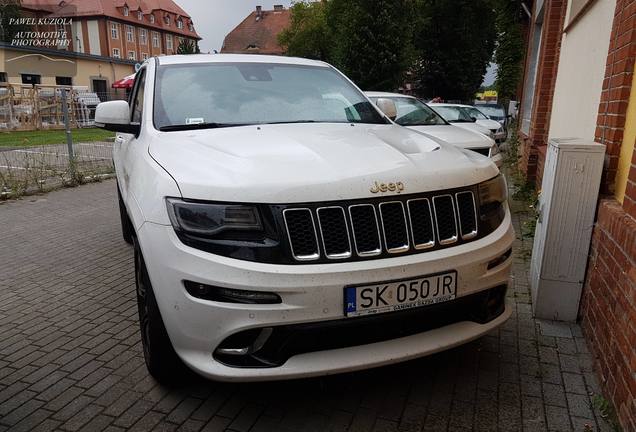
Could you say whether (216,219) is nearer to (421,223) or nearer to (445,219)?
(421,223)

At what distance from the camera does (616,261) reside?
2.71m

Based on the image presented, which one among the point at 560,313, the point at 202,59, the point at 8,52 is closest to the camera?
the point at 560,313

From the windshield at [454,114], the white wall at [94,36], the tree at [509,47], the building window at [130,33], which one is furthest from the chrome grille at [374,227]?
the building window at [130,33]

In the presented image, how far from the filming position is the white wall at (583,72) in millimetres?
4164

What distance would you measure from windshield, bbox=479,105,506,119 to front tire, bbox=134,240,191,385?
17.4 m

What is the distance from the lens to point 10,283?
180 inches

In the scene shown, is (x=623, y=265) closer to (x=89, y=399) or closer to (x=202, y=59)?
(x=89, y=399)

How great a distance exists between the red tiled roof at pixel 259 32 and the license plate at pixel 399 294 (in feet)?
215

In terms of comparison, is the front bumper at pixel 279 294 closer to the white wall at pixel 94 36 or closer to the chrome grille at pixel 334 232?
the chrome grille at pixel 334 232

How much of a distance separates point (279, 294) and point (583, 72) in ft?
14.0

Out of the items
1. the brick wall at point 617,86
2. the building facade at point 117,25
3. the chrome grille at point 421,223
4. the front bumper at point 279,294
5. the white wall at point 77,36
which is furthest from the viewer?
the white wall at point 77,36

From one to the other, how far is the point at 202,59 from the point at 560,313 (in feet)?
10.4

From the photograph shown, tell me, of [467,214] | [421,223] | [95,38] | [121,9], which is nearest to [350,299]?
[421,223]

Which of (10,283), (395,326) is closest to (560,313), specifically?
(395,326)
